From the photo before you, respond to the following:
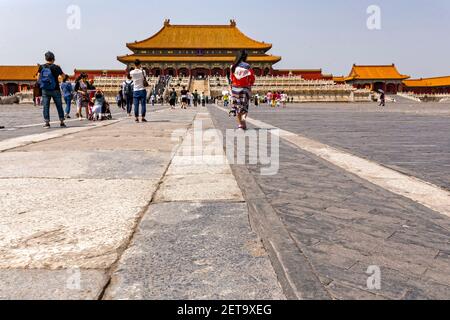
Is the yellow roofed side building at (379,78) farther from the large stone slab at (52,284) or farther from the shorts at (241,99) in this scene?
the large stone slab at (52,284)

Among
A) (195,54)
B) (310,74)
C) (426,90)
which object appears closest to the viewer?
(195,54)

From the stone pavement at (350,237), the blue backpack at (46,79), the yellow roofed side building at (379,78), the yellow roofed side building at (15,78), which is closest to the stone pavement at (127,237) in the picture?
the stone pavement at (350,237)

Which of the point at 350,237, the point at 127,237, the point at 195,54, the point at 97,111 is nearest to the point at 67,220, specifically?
the point at 127,237

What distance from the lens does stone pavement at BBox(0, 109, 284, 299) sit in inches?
48.6

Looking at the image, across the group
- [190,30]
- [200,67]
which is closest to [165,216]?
[200,67]

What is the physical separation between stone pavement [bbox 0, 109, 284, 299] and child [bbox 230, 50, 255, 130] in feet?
14.5

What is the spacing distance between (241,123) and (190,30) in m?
59.4

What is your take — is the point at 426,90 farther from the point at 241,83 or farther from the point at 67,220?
the point at 67,220

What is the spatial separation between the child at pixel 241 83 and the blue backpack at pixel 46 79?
3.50 meters

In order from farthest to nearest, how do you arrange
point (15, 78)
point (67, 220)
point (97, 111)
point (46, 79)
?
point (15, 78), point (97, 111), point (46, 79), point (67, 220)

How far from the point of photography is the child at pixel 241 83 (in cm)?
731

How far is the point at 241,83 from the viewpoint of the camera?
738cm

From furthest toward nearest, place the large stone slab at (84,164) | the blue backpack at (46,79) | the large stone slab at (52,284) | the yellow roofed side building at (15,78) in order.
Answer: the yellow roofed side building at (15,78) → the blue backpack at (46,79) → the large stone slab at (84,164) → the large stone slab at (52,284)

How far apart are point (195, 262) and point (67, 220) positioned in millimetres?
Result: 808
